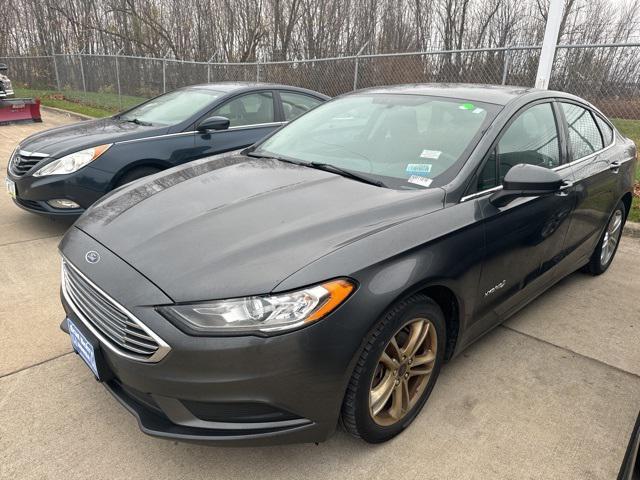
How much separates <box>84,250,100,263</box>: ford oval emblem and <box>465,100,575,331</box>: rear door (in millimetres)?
1745

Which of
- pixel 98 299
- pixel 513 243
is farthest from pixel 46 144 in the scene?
pixel 513 243

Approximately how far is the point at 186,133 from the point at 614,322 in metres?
4.08

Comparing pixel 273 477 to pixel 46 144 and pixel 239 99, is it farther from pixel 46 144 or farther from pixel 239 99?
pixel 239 99

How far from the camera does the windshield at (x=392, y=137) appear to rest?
8.45ft

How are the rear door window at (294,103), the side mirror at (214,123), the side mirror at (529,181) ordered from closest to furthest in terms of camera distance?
the side mirror at (529,181) < the side mirror at (214,123) < the rear door window at (294,103)

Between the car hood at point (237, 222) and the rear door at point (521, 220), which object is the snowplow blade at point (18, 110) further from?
the rear door at point (521, 220)

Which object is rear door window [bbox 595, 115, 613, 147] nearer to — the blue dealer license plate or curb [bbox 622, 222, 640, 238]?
curb [bbox 622, 222, 640, 238]

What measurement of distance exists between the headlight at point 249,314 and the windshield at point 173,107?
3723 mm

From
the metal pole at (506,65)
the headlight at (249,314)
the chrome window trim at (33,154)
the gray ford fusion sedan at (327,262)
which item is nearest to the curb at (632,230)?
the gray ford fusion sedan at (327,262)

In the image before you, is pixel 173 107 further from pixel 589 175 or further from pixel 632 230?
pixel 632 230

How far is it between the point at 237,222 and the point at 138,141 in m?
3.00

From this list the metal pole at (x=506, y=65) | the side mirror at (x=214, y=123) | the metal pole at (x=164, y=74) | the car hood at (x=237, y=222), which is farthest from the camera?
the metal pole at (x=164, y=74)

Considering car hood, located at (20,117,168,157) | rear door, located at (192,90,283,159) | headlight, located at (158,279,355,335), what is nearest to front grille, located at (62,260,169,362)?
headlight, located at (158,279,355,335)

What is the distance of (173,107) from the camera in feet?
17.8
